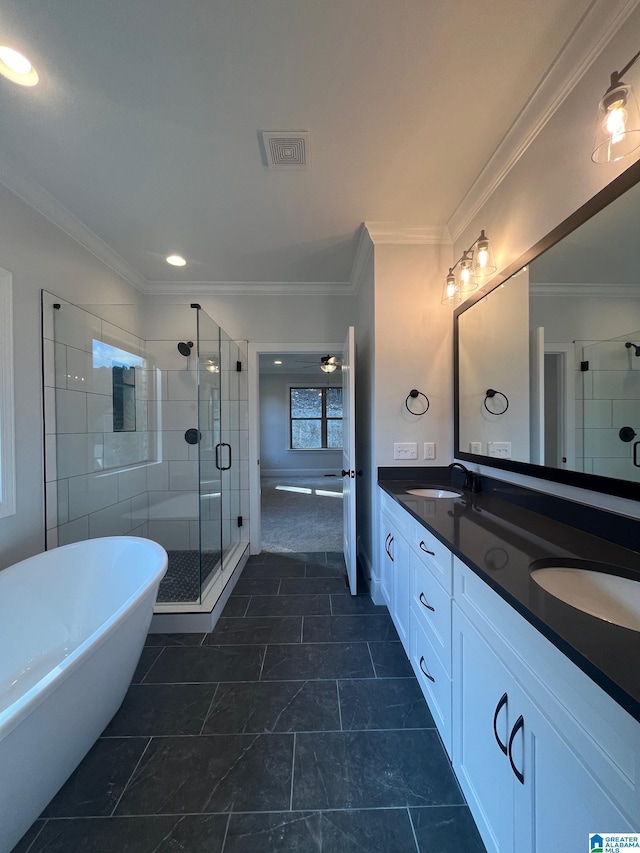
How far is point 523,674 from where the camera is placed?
0.74m

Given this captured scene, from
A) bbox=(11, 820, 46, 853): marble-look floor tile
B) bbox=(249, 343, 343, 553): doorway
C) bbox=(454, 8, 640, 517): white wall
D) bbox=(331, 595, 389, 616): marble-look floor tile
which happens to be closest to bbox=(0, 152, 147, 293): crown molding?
bbox=(454, 8, 640, 517): white wall

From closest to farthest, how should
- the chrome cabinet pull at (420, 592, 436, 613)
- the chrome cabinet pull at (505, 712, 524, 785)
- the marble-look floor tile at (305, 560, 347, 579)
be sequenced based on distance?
the chrome cabinet pull at (505, 712, 524, 785) < the chrome cabinet pull at (420, 592, 436, 613) < the marble-look floor tile at (305, 560, 347, 579)

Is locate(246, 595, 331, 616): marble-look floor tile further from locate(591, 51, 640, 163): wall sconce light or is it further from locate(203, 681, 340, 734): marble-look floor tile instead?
locate(591, 51, 640, 163): wall sconce light

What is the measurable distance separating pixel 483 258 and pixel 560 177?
44 centimetres

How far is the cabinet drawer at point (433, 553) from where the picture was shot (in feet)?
3.75

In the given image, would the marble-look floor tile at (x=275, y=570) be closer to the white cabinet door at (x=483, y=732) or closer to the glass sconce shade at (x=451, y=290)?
the white cabinet door at (x=483, y=732)

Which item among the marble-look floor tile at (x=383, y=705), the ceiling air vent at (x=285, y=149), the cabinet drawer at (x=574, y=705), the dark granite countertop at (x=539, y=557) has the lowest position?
the marble-look floor tile at (x=383, y=705)

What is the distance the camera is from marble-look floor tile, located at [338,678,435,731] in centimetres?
134

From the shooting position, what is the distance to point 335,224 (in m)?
2.11

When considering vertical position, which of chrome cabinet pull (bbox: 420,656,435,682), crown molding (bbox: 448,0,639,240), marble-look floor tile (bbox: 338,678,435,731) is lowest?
marble-look floor tile (bbox: 338,678,435,731)

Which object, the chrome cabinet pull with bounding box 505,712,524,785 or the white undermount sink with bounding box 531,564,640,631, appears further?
the white undermount sink with bounding box 531,564,640,631

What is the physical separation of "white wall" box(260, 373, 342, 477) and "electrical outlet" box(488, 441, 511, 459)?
5717 mm

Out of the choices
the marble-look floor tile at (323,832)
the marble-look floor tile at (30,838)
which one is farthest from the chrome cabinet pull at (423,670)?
the marble-look floor tile at (30,838)

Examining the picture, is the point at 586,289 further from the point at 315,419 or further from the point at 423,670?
the point at 315,419
